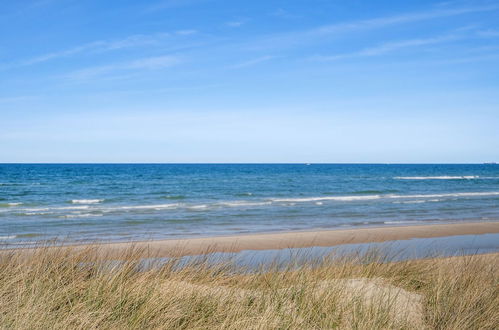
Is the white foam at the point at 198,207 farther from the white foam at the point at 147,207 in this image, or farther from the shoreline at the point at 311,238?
the shoreline at the point at 311,238

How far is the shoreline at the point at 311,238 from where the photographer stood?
13.3 meters

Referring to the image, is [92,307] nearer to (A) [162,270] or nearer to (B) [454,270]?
(A) [162,270]

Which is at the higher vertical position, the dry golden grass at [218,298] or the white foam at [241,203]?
the dry golden grass at [218,298]

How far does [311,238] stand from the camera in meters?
15.5

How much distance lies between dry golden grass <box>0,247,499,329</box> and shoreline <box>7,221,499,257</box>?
5734mm

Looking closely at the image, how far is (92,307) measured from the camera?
482 centimetres

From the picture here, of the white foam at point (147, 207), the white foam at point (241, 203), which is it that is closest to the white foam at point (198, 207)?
the white foam at point (147, 207)

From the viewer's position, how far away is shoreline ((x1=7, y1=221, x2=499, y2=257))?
13.3 metres

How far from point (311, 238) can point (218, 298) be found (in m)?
10.5

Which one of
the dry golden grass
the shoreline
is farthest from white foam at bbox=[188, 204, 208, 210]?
the dry golden grass

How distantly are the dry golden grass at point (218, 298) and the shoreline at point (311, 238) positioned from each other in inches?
226

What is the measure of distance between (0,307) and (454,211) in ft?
81.5

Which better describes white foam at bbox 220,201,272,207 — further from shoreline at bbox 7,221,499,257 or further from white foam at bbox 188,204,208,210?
shoreline at bbox 7,221,499,257

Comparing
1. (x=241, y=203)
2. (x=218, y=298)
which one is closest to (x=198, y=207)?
(x=241, y=203)
